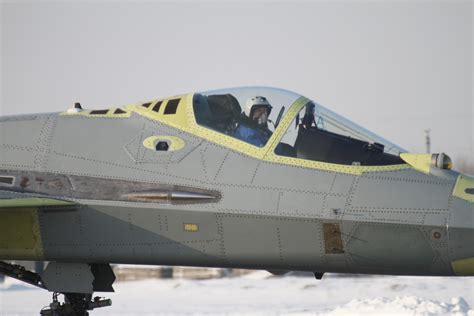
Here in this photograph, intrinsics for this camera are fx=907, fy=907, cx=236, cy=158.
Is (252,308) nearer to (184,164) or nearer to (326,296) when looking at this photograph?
(326,296)

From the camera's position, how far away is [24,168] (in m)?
11.6

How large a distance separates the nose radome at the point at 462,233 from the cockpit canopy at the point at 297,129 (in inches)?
36.4

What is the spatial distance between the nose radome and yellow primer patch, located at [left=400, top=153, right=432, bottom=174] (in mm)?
513

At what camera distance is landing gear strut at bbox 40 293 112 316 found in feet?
40.1

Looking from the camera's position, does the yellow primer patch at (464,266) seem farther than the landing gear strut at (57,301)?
No

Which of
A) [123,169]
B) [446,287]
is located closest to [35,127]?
[123,169]

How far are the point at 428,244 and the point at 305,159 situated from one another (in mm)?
1708

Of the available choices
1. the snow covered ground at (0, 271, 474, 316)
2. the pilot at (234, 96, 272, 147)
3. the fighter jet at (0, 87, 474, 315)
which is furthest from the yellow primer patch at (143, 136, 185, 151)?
the snow covered ground at (0, 271, 474, 316)

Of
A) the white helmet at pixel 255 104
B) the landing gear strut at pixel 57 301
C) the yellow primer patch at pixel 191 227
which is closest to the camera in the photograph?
the yellow primer patch at pixel 191 227

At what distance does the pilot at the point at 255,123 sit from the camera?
10789mm

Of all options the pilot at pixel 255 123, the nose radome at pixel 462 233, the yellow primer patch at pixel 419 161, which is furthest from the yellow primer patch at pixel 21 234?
the nose radome at pixel 462 233

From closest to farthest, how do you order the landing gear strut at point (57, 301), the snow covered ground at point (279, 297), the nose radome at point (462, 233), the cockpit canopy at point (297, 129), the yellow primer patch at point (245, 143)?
the nose radome at point (462, 233) < the yellow primer patch at point (245, 143) < the cockpit canopy at point (297, 129) < the landing gear strut at point (57, 301) < the snow covered ground at point (279, 297)

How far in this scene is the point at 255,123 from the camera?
35.8 feet

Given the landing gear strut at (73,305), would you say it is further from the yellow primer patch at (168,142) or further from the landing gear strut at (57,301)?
the yellow primer patch at (168,142)
